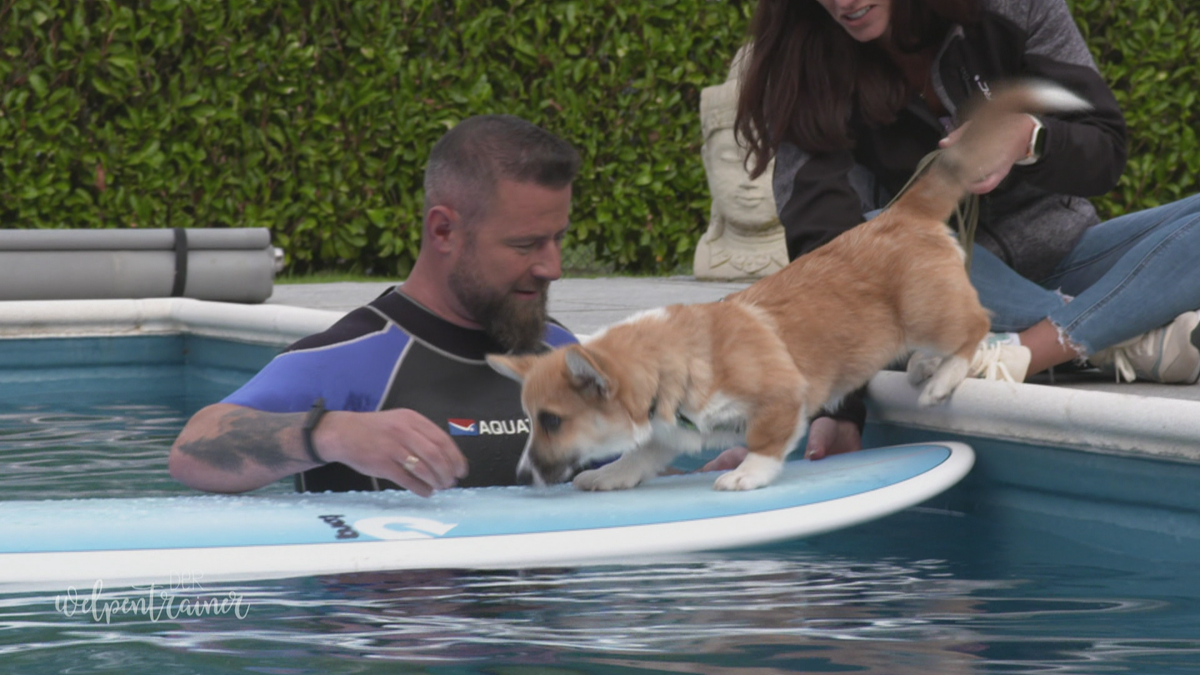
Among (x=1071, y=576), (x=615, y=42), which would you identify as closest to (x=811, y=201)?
(x=1071, y=576)

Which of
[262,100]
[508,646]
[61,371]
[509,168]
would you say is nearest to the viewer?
[508,646]

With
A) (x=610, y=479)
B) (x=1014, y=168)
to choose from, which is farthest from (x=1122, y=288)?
(x=610, y=479)

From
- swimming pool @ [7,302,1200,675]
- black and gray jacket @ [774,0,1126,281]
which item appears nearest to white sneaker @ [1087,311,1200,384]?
black and gray jacket @ [774,0,1126,281]

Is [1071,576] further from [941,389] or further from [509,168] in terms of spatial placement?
[509,168]

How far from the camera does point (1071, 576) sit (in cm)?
366

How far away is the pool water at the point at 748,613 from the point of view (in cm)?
282

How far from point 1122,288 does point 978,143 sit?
2.67 ft

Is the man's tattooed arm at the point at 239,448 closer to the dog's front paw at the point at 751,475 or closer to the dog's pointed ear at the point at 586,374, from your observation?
the dog's pointed ear at the point at 586,374

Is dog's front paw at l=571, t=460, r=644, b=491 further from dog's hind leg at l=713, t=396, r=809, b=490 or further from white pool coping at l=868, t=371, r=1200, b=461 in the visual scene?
white pool coping at l=868, t=371, r=1200, b=461

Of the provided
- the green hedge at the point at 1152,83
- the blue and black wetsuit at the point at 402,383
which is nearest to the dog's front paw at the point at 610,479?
the blue and black wetsuit at the point at 402,383

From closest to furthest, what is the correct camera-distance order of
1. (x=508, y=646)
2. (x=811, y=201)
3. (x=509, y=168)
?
(x=508, y=646) → (x=509, y=168) → (x=811, y=201)

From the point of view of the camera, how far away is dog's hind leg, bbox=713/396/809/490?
13.1 feet

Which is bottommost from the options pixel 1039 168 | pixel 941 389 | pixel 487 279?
pixel 941 389

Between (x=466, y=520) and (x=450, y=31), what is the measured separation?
321 inches
